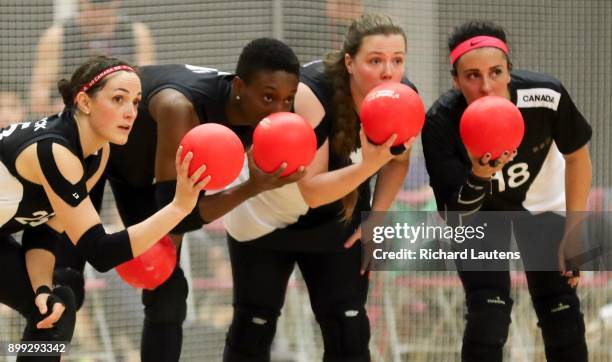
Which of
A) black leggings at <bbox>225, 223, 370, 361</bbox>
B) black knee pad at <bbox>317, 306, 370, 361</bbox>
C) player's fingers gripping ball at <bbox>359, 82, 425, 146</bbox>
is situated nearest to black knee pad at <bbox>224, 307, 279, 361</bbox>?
black leggings at <bbox>225, 223, 370, 361</bbox>

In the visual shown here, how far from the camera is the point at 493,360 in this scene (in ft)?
11.5

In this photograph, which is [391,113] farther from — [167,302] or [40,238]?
[40,238]

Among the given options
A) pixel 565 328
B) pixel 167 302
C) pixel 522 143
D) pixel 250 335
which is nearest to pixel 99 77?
pixel 167 302

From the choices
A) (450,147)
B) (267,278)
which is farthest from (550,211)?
(267,278)

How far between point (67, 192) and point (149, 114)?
1.78 feet

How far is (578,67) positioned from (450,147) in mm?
1735

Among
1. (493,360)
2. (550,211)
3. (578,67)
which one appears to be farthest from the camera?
(578,67)

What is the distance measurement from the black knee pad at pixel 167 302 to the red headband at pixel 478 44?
1190 millimetres

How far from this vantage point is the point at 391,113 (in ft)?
10.4

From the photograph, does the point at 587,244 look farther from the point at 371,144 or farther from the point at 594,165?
the point at 594,165

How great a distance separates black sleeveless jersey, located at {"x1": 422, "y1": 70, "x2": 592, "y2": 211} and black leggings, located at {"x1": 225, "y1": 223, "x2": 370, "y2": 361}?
386 mm

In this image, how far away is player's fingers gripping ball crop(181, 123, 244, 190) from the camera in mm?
2996

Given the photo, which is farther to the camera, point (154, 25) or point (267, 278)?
point (154, 25)

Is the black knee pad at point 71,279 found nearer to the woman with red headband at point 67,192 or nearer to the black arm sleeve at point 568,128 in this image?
the woman with red headband at point 67,192
